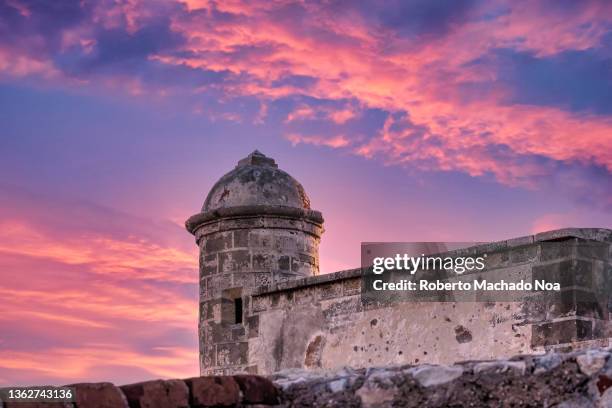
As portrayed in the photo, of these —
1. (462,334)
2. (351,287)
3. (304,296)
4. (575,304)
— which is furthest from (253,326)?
(575,304)

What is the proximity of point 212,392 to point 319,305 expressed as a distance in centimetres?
691

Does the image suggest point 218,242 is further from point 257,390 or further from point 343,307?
point 257,390

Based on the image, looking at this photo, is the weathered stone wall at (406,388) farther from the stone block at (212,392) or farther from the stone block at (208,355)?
the stone block at (208,355)

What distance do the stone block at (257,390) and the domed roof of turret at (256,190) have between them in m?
8.99

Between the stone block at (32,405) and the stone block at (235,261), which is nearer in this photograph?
the stone block at (32,405)

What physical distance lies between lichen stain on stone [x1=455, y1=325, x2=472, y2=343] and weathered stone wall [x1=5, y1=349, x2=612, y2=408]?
204 inches

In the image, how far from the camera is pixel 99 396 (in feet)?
11.0

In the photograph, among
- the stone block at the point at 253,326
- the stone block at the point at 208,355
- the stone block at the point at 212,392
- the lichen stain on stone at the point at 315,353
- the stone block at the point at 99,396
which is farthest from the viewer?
the stone block at the point at 208,355

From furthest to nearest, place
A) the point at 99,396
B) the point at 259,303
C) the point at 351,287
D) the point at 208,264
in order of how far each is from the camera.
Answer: the point at 208,264 → the point at 259,303 → the point at 351,287 → the point at 99,396

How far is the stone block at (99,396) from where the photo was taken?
3.34 m

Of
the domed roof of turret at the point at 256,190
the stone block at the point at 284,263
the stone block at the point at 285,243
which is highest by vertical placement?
the domed roof of turret at the point at 256,190

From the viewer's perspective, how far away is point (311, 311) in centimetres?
1052

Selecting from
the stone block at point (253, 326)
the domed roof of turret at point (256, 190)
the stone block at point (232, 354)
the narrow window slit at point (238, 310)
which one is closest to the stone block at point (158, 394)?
the stone block at point (253, 326)

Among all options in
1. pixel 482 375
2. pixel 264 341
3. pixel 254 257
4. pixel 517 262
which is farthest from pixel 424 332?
pixel 482 375
